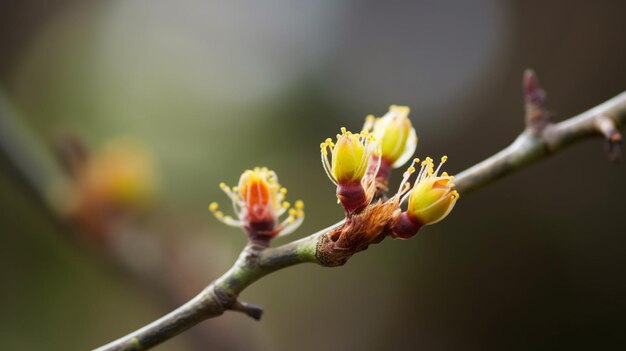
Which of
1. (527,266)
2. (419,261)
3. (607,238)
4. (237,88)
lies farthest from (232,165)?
(607,238)

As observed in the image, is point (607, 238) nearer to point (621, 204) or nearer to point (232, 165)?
point (621, 204)

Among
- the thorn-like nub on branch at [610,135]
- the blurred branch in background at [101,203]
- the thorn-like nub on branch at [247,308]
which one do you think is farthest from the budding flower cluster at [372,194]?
the blurred branch in background at [101,203]

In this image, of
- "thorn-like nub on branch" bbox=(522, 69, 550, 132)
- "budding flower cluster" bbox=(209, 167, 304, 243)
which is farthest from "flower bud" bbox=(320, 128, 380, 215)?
"thorn-like nub on branch" bbox=(522, 69, 550, 132)

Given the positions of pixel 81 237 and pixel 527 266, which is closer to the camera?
pixel 81 237

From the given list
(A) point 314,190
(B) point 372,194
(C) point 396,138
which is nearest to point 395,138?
(C) point 396,138

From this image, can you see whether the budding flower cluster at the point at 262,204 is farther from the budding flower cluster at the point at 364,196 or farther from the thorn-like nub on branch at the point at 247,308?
the thorn-like nub on branch at the point at 247,308

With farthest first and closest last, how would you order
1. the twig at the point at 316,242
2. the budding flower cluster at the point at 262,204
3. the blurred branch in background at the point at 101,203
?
the blurred branch in background at the point at 101,203 → the budding flower cluster at the point at 262,204 → the twig at the point at 316,242
